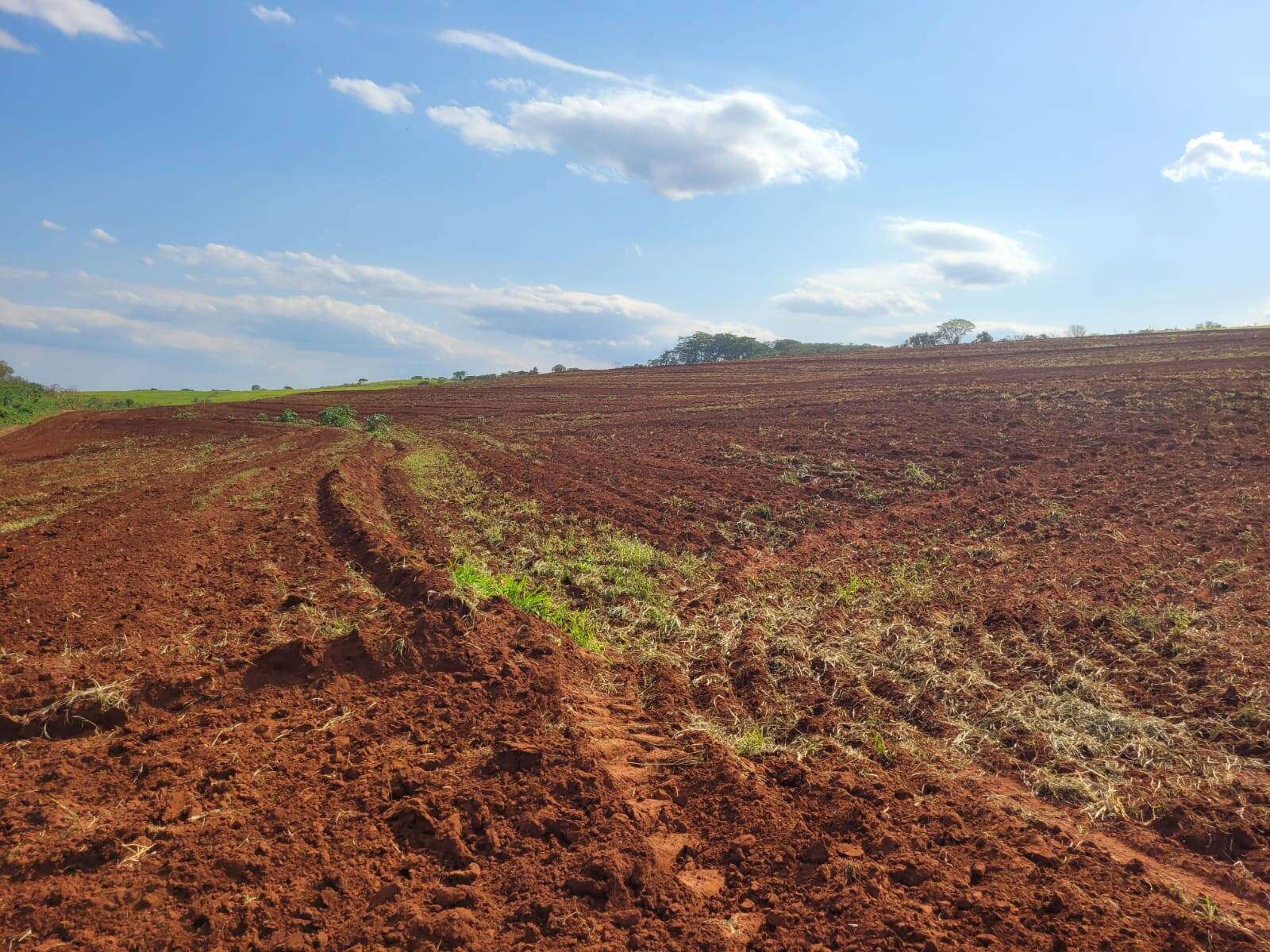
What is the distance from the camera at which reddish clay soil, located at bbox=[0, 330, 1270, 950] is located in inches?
108

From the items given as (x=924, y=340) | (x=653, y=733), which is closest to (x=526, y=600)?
(x=653, y=733)

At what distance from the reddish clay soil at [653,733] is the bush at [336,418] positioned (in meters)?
14.3

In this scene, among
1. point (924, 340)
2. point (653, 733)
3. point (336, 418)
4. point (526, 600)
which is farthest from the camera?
point (924, 340)

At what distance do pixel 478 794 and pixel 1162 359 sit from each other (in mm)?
31384

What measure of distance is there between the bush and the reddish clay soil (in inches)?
562

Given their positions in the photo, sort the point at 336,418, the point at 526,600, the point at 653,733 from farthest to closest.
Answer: the point at 336,418, the point at 526,600, the point at 653,733

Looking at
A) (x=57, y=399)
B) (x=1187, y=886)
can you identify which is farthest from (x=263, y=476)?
(x=57, y=399)

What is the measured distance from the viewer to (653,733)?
4.32 m

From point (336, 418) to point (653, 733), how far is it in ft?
77.4

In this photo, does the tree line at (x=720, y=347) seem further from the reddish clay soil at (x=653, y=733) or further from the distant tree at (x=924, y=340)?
the reddish clay soil at (x=653, y=733)

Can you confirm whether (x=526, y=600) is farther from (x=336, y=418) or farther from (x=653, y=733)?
(x=336, y=418)

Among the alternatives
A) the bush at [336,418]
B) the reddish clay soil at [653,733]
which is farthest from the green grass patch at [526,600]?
the bush at [336,418]

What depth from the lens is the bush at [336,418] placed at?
24.4 metres

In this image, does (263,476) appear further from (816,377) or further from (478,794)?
(816,377)
